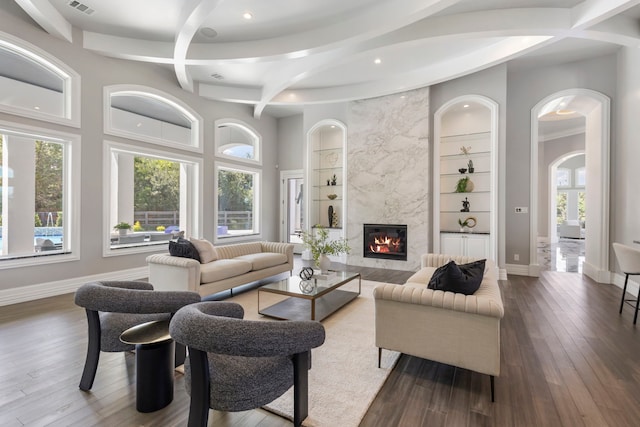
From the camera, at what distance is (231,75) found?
230 inches

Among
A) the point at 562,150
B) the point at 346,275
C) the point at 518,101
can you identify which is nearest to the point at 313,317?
the point at 346,275

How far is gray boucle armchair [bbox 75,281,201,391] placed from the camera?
189 cm

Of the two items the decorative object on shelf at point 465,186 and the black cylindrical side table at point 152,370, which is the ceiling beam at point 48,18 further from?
the decorative object on shelf at point 465,186

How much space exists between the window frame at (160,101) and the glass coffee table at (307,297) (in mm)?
3583

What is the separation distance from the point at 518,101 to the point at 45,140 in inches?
312

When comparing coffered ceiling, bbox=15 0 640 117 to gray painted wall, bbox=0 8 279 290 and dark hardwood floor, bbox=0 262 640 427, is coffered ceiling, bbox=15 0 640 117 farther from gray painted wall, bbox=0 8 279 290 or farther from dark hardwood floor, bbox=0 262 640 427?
dark hardwood floor, bbox=0 262 640 427

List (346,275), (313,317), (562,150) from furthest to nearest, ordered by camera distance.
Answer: (562,150)
(346,275)
(313,317)

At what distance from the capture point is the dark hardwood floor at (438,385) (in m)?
1.82

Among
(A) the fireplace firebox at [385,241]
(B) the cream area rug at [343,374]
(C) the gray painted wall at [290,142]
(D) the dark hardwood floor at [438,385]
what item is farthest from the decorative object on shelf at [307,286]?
(C) the gray painted wall at [290,142]

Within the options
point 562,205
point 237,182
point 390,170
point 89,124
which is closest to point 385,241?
point 390,170

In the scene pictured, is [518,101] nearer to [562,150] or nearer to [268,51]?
[268,51]

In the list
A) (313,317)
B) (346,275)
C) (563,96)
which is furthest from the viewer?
(563,96)

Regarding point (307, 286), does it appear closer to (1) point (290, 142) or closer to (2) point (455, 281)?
(2) point (455, 281)

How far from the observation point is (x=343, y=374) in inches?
90.4
